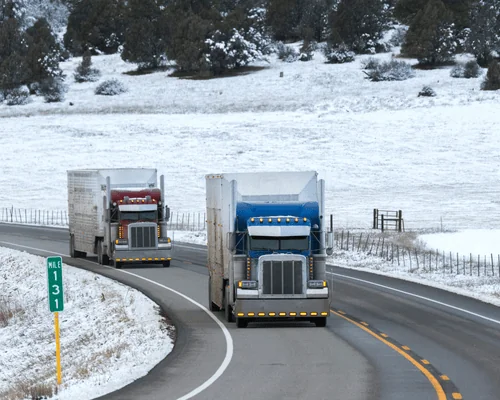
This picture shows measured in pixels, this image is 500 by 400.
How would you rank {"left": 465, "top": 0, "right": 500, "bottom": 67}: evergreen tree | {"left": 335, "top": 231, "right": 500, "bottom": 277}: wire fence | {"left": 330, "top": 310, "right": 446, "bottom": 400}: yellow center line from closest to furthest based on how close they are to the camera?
{"left": 330, "top": 310, "right": 446, "bottom": 400}: yellow center line, {"left": 335, "top": 231, "right": 500, "bottom": 277}: wire fence, {"left": 465, "top": 0, "right": 500, "bottom": 67}: evergreen tree

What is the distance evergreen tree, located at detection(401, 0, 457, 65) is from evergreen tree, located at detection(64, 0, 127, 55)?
2027 inches

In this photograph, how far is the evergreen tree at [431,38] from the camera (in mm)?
126062

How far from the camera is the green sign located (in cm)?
1845

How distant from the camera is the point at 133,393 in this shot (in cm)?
1756

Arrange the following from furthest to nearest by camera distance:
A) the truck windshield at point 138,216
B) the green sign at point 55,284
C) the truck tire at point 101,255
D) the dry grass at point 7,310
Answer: the truck tire at point 101,255
the truck windshield at point 138,216
the dry grass at point 7,310
the green sign at point 55,284

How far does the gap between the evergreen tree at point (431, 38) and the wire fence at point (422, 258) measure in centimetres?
7846

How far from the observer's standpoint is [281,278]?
25.1 meters

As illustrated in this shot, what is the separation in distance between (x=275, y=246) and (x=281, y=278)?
78cm

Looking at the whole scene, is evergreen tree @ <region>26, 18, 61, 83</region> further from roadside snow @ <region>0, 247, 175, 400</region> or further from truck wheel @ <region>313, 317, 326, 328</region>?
truck wheel @ <region>313, 317, 326, 328</region>

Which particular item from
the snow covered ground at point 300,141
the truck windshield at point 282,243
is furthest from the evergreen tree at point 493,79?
the truck windshield at point 282,243

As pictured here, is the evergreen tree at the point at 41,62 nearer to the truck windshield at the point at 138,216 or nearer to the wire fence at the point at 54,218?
the wire fence at the point at 54,218

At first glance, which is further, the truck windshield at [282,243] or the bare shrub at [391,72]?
the bare shrub at [391,72]

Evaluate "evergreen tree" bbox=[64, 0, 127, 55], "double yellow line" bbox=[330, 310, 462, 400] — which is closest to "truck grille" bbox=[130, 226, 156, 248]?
"double yellow line" bbox=[330, 310, 462, 400]

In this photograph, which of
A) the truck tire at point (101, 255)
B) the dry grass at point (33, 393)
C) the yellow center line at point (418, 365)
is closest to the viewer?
the yellow center line at point (418, 365)
